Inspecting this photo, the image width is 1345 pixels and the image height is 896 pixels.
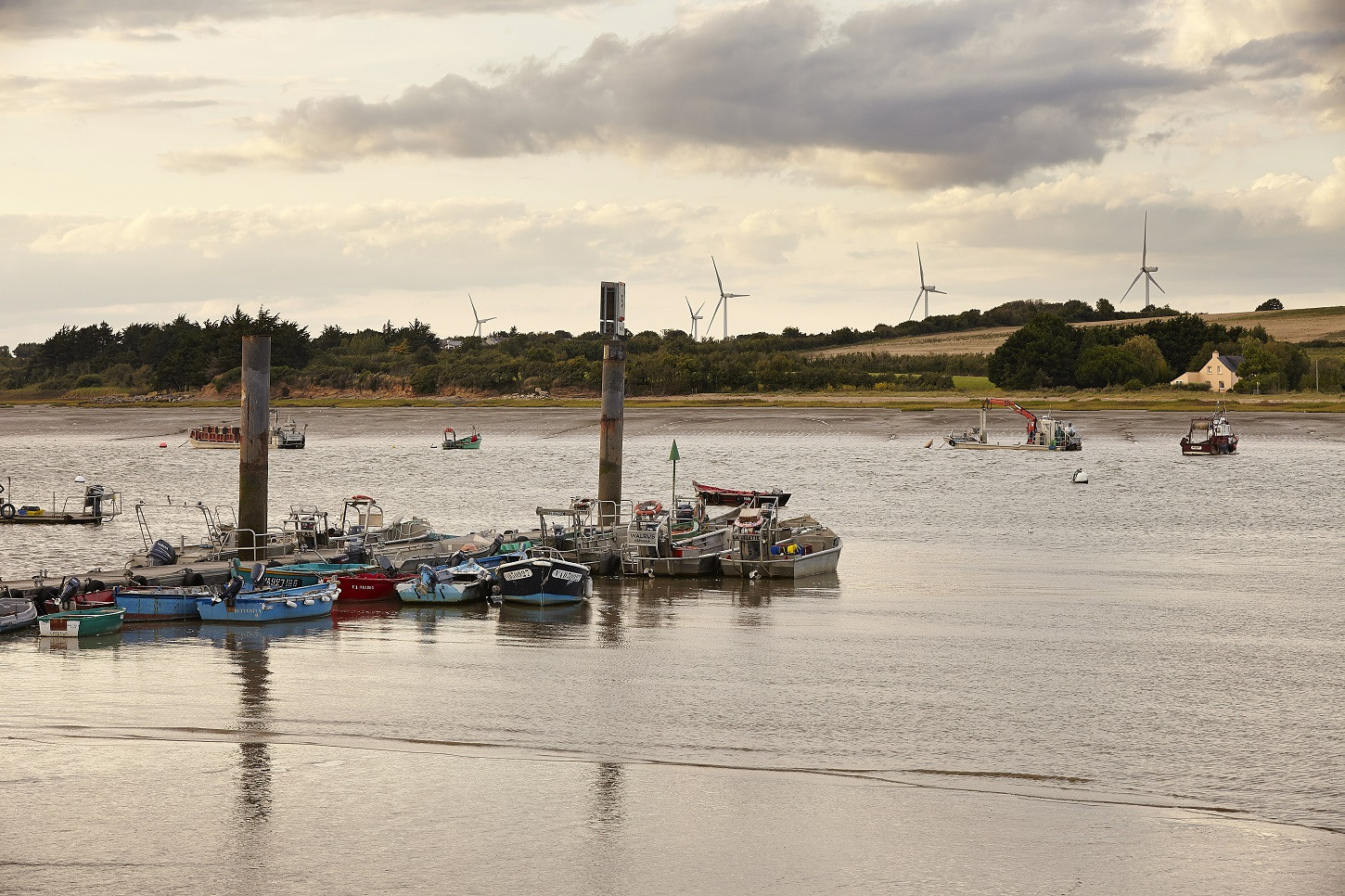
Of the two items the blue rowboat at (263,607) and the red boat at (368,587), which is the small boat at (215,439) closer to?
the red boat at (368,587)

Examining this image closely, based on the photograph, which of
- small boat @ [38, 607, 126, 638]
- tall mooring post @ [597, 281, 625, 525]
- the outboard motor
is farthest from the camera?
tall mooring post @ [597, 281, 625, 525]

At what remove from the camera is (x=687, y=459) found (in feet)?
301

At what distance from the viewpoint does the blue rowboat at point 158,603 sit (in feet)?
94.9

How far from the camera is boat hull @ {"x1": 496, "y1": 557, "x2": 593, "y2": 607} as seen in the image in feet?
104

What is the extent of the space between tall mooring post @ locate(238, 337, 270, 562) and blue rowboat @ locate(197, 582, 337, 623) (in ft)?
23.4

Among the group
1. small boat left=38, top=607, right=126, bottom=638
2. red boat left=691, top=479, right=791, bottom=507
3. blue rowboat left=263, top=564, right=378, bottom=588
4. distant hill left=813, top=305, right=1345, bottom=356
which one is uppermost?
distant hill left=813, top=305, right=1345, bottom=356

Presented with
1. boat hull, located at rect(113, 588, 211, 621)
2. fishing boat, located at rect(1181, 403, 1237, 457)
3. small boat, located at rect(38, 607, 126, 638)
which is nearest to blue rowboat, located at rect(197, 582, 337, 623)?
boat hull, located at rect(113, 588, 211, 621)

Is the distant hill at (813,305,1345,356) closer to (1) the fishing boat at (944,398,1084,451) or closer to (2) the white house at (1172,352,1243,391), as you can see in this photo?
(2) the white house at (1172,352,1243,391)

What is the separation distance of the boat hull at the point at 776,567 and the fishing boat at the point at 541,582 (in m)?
5.71

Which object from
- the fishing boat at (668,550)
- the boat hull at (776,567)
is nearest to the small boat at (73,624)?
the fishing boat at (668,550)

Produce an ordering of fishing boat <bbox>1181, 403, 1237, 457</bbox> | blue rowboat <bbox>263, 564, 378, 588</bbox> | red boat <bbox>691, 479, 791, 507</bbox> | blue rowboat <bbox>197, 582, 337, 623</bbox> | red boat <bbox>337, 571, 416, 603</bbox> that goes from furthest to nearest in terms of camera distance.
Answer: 1. fishing boat <bbox>1181, 403, 1237, 457</bbox>
2. red boat <bbox>691, 479, 791, 507</bbox>
3. red boat <bbox>337, 571, 416, 603</bbox>
4. blue rowboat <bbox>263, 564, 378, 588</bbox>
5. blue rowboat <bbox>197, 582, 337, 623</bbox>

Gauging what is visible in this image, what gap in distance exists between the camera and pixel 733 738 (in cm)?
1928

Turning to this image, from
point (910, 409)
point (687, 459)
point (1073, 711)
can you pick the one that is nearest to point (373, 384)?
point (910, 409)

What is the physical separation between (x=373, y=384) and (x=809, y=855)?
16677 cm
